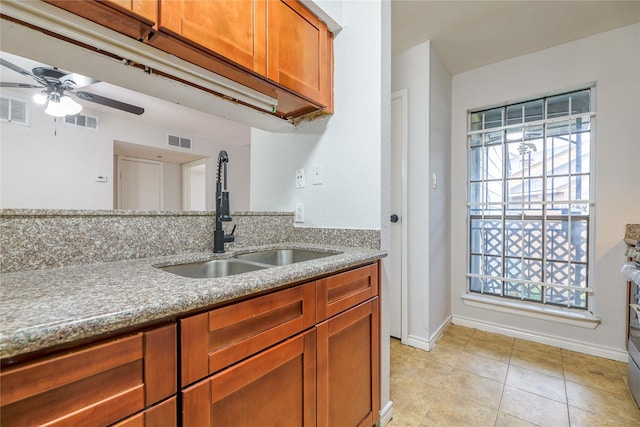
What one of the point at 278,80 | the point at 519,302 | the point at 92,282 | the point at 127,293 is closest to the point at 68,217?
the point at 92,282

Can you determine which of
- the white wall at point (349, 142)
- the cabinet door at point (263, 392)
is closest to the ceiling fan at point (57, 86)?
the white wall at point (349, 142)

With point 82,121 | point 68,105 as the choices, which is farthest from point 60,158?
point 68,105

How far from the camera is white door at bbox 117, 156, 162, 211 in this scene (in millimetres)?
4168

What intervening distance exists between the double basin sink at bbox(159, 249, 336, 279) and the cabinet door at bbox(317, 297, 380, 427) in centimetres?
35

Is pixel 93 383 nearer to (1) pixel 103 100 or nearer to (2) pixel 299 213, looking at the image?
(2) pixel 299 213

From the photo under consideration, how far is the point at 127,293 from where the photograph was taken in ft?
2.04

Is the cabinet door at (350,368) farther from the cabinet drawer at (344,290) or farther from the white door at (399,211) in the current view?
the white door at (399,211)

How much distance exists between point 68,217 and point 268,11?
1121 mm

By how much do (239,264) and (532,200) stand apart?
2.51 metres

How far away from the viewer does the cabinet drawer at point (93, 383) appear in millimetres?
427

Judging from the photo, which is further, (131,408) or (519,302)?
(519,302)

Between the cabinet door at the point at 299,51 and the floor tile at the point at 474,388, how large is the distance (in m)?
1.81

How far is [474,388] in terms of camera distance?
167cm

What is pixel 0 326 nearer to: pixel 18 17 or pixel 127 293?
pixel 127 293
